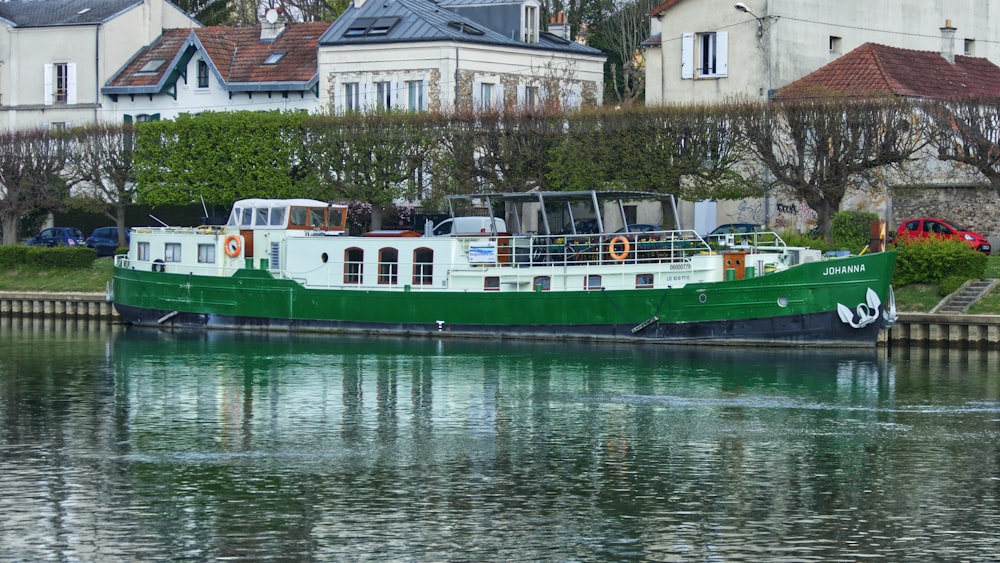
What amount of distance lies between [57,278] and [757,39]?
29112 millimetres

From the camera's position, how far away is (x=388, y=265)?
1916 inches

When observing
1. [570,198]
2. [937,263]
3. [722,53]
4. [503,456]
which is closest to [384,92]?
[722,53]

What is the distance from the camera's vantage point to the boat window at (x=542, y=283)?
46250 millimetres

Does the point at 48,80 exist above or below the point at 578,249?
above

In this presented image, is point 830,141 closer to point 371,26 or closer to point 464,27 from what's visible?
point 464,27

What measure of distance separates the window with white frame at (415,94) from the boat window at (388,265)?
21.1 metres

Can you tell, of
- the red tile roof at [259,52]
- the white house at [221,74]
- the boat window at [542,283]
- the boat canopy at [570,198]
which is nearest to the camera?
the boat canopy at [570,198]

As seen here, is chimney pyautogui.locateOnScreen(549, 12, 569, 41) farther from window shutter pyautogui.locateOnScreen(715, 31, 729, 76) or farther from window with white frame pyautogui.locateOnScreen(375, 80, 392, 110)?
window shutter pyautogui.locateOnScreen(715, 31, 729, 76)

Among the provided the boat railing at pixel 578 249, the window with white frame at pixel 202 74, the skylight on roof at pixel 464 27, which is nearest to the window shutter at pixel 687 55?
the skylight on roof at pixel 464 27

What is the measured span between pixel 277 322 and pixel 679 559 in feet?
102

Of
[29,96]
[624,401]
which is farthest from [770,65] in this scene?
[29,96]

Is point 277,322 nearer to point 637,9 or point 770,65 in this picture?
point 770,65

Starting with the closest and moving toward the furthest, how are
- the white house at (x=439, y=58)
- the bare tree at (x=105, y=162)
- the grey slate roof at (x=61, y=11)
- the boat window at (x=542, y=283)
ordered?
the boat window at (x=542, y=283) < the bare tree at (x=105, y=162) < the white house at (x=439, y=58) < the grey slate roof at (x=61, y=11)

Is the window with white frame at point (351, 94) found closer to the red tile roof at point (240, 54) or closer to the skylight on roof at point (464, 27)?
the red tile roof at point (240, 54)
